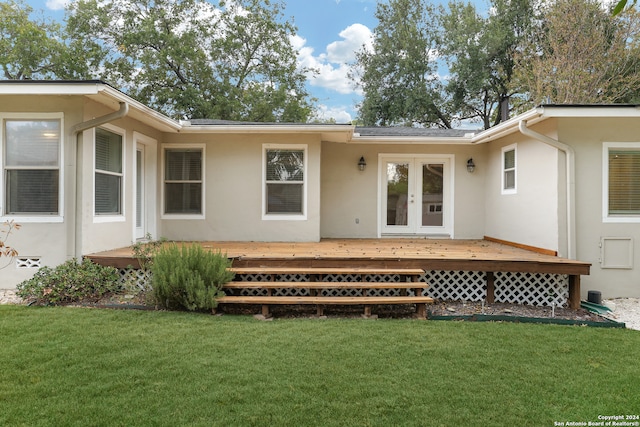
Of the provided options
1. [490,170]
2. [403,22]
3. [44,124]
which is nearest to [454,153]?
[490,170]

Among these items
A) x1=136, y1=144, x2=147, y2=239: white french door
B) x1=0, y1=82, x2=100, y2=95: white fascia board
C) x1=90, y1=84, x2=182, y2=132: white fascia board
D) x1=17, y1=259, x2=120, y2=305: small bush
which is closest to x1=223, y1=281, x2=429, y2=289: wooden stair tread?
x1=17, y1=259, x2=120, y2=305: small bush

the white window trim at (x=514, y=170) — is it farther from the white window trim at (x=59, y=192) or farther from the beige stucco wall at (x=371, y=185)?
the white window trim at (x=59, y=192)

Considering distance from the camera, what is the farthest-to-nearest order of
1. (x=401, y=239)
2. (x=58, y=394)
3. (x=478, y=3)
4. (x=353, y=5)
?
(x=353, y=5) < (x=478, y=3) < (x=401, y=239) < (x=58, y=394)

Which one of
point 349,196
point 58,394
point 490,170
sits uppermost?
point 490,170

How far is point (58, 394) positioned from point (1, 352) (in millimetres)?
1151

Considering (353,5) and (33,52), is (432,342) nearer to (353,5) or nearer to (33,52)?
(353,5)

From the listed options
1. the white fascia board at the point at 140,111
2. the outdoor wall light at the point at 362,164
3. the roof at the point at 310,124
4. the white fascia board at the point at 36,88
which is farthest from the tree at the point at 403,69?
the white fascia board at the point at 36,88

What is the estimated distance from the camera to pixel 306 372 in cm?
301

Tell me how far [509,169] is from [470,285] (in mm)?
2946

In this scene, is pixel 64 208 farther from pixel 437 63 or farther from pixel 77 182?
pixel 437 63

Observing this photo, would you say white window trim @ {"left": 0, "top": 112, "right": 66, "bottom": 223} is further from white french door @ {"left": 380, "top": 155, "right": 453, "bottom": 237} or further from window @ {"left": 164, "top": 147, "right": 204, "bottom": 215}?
white french door @ {"left": 380, "top": 155, "right": 453, "bottom": 237}

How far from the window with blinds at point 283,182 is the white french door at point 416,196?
2.08 metres

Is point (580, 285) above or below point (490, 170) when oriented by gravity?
below

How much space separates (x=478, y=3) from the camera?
18.1 metres
